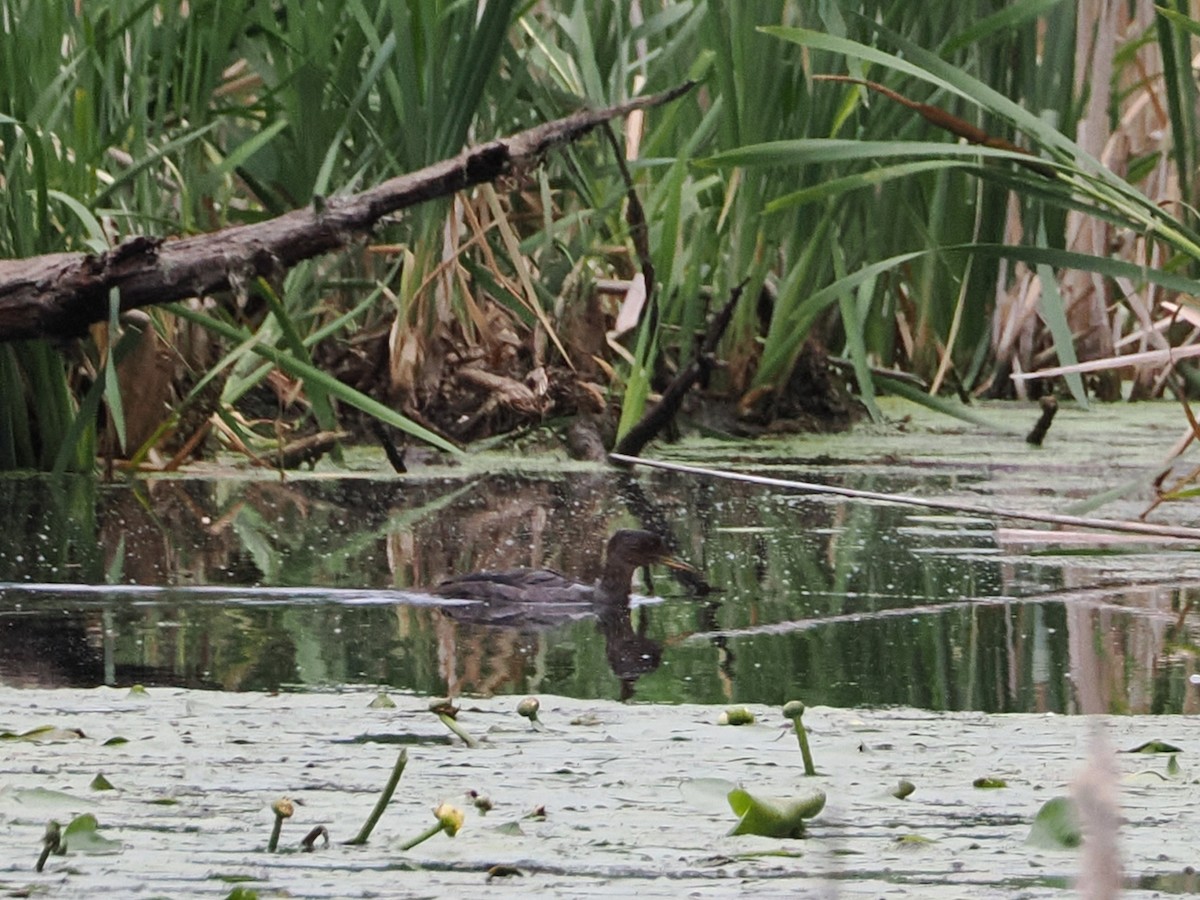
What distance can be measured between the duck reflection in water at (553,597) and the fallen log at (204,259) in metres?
1.26

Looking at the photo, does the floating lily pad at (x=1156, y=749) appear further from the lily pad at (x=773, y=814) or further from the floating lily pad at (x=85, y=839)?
the floating lily pad at (x=85, y=839)

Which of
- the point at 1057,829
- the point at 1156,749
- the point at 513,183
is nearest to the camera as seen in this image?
the point at 1057,829

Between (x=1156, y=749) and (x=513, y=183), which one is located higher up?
(x=513, y=183)

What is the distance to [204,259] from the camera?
4.63 m

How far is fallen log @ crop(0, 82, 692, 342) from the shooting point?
178 inches

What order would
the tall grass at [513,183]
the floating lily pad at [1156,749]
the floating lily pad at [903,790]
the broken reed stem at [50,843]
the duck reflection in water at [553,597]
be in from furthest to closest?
the tall grass at [513,183], the duck reflection in water at [553,597], the floating lily pad at [1156,749], the floating lily pad at [903,790], the broken reed stem at [50,843]

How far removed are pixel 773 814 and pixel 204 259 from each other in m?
3.00

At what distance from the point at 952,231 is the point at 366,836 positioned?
5347mm

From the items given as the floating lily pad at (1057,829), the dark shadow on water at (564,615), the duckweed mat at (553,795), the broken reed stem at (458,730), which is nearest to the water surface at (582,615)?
the dark shadow on water at (564,615)

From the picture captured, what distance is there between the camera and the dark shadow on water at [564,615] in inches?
110

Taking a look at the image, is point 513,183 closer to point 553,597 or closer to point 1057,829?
point 553,597

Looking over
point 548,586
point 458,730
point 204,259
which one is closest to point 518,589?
point 548,586

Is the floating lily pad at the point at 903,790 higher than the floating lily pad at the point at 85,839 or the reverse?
the reverse

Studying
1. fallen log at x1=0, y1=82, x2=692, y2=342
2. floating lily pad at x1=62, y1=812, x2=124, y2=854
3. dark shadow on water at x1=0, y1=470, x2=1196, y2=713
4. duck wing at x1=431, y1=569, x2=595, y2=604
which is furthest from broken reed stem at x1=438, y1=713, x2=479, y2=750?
fallen log at x1=0, y1=82, x2=692, y2=342
